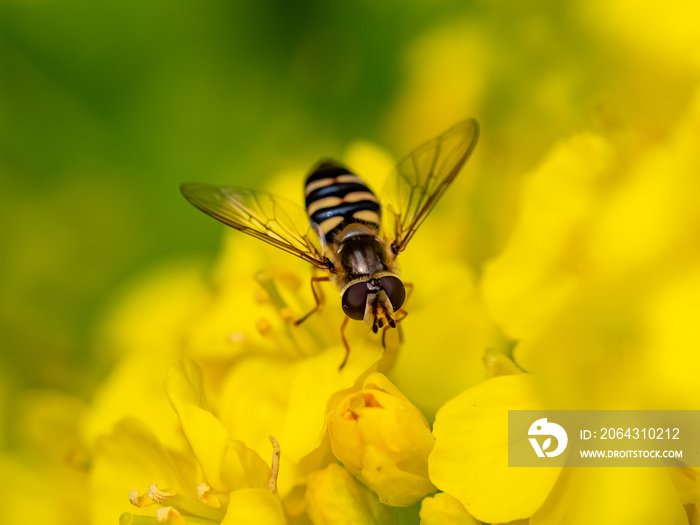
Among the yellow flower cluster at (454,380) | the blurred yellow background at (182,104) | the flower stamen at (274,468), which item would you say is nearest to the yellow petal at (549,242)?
the yellow flower cluster at (454,380)

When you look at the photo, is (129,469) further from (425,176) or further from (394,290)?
(425,176)

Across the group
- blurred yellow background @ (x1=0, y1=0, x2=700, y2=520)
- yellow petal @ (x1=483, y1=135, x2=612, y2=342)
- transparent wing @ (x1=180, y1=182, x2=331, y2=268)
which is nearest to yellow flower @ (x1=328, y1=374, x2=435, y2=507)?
yellow petal @ (x1=483, y1=135, x2=612, y2=342)

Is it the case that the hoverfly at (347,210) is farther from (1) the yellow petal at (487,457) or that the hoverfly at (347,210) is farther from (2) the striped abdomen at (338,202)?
(1) the yellow petal at (487,457)

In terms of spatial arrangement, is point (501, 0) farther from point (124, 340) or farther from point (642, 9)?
point (124, 340)

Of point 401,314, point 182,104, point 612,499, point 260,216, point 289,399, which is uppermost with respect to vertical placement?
point 182,104

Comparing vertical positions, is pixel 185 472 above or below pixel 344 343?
below

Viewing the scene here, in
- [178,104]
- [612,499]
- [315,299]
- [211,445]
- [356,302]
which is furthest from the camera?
[178,104]

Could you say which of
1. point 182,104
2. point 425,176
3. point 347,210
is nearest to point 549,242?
point 425,176
